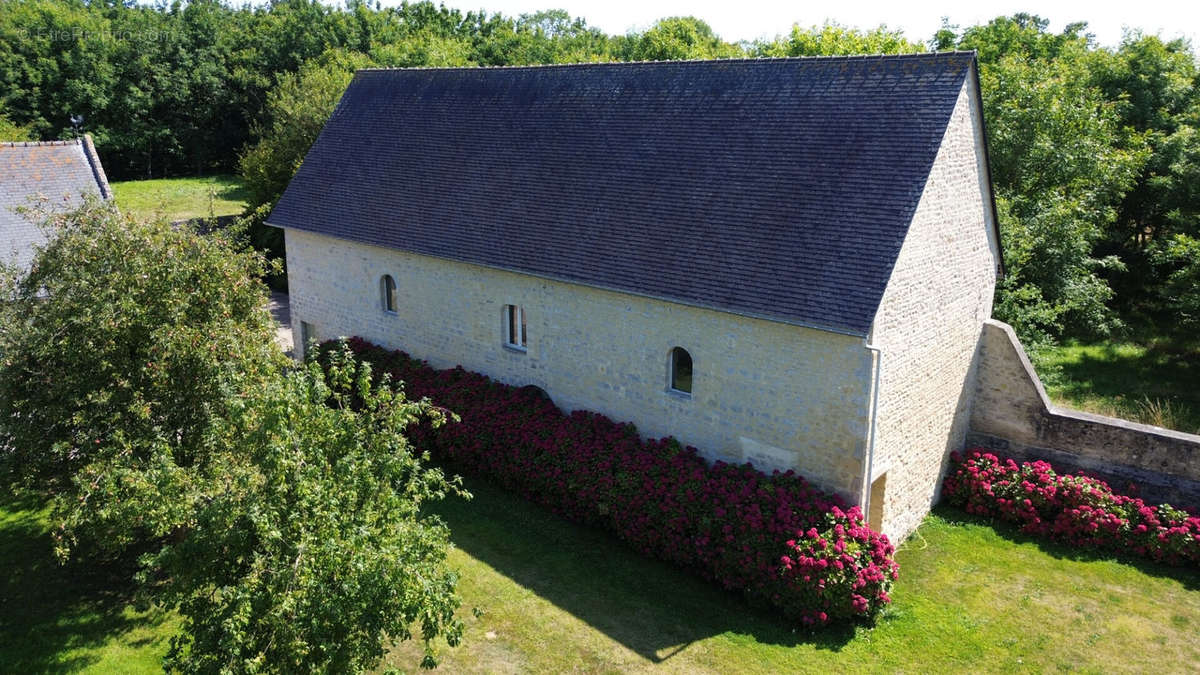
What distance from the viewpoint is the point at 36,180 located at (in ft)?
78.1

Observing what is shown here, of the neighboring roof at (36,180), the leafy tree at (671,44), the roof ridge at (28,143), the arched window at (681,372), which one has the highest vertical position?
the leafy tree at (671,44)

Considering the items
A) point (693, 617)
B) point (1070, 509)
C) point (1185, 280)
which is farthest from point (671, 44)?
point (693, 617)

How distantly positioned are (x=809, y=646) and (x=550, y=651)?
4269 millimetres

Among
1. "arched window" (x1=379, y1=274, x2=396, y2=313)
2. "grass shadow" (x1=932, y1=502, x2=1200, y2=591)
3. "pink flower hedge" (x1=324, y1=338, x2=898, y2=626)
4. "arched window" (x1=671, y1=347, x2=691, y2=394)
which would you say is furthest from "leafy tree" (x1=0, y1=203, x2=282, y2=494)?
"grass shadow" (x1=932, y1=502, x2=1200, y2=591)

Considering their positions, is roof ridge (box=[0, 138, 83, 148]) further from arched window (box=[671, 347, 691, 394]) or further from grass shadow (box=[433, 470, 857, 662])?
arched window (box=[671, 347, 691, 394])

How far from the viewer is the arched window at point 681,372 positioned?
17.9 metres

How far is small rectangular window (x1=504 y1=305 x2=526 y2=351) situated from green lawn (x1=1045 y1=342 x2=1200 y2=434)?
1422 cm

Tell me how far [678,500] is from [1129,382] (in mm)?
A: 17679

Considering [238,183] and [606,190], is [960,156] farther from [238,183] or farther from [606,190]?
[238,183]

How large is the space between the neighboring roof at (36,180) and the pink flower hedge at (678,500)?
11.7 m

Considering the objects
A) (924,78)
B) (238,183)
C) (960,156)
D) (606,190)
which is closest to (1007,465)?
(960,156)

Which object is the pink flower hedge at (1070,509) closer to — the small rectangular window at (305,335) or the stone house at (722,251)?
the stone house at (722,251)

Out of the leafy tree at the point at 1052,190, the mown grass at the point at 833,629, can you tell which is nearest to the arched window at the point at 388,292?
the mown grass at the point at 833,629

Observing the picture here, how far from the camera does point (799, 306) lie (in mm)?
15055
